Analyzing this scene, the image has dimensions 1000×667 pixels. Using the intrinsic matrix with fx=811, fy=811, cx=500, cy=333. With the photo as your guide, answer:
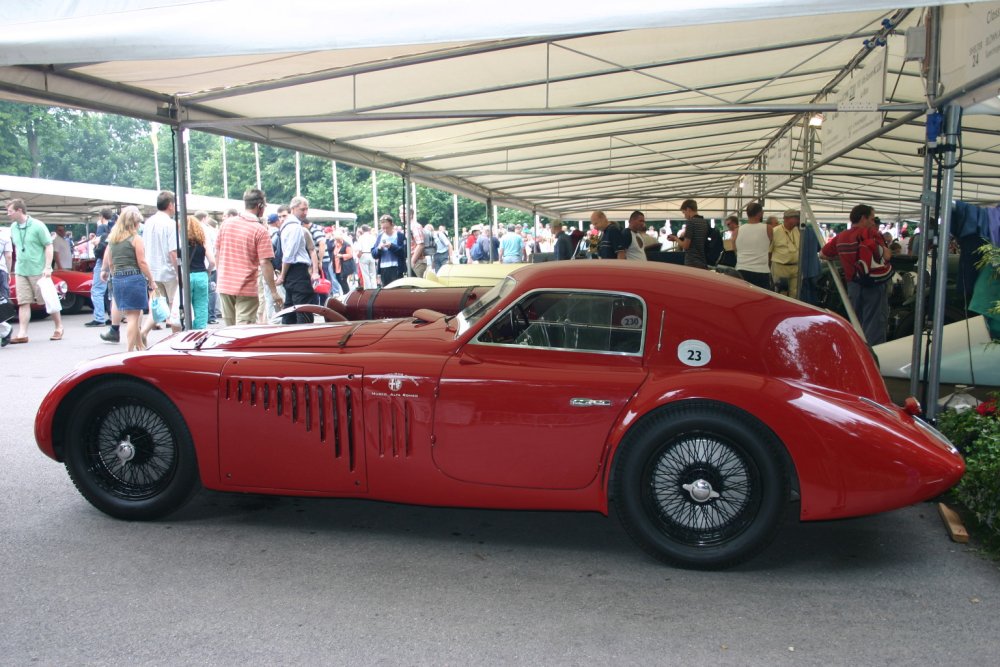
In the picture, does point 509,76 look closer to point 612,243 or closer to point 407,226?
point 612,243

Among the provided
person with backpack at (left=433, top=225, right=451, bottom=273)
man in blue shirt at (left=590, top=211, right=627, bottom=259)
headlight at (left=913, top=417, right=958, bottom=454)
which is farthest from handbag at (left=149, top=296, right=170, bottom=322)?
headlight at (left=913, top=417, right=958, bottom=454)

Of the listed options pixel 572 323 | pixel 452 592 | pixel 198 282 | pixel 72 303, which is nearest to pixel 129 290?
pixel 198 282

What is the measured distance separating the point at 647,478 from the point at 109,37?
3.30m

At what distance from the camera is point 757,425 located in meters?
3.51

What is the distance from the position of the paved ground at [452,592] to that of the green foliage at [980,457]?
222mm

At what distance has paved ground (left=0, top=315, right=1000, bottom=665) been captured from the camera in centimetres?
291

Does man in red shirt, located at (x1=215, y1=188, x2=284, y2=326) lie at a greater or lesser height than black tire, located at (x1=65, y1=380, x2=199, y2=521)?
greater

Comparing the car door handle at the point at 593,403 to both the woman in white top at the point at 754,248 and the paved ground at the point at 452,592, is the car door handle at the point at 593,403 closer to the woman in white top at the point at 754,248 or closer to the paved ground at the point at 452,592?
the paved ground at the point at 452,592

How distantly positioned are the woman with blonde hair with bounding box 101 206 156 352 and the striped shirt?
1267 mm

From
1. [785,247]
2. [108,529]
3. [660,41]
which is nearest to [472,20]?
[108,529]

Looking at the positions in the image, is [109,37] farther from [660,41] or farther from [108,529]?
[660,41]

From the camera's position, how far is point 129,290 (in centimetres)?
903

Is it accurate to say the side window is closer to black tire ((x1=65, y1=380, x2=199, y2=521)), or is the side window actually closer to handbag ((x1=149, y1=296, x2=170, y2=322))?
black tire ((x1=65, y1=380, x2=199, y2=521))

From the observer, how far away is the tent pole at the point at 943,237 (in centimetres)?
522
